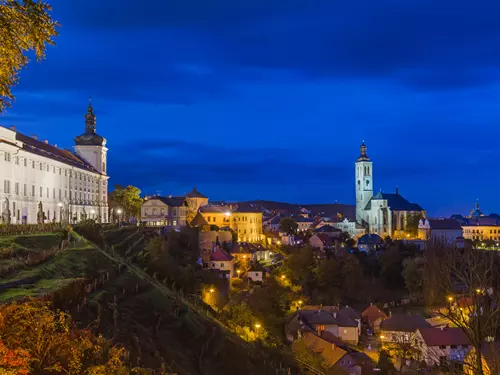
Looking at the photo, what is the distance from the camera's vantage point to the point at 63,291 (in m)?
21.7

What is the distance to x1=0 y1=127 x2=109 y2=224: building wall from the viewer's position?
5022cm

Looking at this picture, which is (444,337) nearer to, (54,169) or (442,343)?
(442,343)

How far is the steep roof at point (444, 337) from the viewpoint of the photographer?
44531 mm

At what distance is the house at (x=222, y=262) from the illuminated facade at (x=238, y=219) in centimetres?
2920

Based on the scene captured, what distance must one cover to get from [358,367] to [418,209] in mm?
100095

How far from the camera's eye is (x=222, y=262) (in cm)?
6425

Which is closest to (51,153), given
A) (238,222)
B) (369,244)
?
(238,222)

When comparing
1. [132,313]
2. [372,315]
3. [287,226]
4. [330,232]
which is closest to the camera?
[132,313]

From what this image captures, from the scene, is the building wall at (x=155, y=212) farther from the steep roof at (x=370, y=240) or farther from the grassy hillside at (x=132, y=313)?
the grassy hillside at (x=132, y=313)

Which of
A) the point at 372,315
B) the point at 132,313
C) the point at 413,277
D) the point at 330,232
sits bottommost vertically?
the point at 372,315

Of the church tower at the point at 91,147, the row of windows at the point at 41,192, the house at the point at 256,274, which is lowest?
the house at the point at 256,274

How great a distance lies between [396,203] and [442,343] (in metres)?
94.7

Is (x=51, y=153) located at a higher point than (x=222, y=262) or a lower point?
higher

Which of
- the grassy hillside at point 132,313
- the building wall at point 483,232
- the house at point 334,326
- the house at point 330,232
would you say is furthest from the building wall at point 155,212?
the building wall at point 483,232
